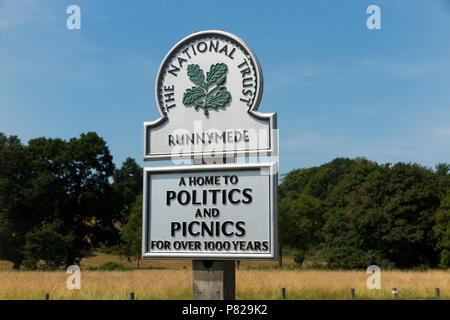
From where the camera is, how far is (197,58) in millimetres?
7668

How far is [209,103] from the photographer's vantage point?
749 cm

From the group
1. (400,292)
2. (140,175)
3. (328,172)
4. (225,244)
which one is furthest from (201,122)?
(328,172)

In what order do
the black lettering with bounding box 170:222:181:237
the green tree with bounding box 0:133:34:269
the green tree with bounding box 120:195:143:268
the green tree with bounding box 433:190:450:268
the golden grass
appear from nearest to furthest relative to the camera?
the black lettering with bounding box 170:222:181:237, the golden grass, the green tree with bounding box 433:190:450:268, the green tree with bounding box 0:133:34:269, the green tree with bounding box 120:195:143:268

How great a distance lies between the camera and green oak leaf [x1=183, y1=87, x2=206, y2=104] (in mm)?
7555

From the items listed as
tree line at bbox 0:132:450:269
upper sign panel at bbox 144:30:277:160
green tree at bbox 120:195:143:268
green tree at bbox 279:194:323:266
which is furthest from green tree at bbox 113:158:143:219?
upper sign panel at bbox 144:30:277:160

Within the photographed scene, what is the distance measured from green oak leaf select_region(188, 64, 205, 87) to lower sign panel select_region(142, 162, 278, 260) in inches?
55.8

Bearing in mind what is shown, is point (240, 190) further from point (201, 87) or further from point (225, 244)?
point (201, 87)

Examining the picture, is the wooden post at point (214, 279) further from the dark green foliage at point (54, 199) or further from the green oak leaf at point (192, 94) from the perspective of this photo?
the dark green foliage at point (54, 199)

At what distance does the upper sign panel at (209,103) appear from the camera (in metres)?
7.28

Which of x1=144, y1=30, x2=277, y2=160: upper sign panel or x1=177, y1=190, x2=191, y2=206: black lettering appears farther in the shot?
x1=177, y1=190, x2=191, y2=206: black lettering

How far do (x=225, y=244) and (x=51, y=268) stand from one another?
33317 millimetres

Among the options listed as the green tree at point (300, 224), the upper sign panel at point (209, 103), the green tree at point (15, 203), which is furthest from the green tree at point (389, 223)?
the upper sign panel at point (209, 103)

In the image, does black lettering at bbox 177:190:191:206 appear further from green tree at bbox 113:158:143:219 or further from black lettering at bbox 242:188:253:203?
green tree at bbox 113:158:143:219

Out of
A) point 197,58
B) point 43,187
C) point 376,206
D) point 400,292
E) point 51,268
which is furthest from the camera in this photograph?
point 376,206
